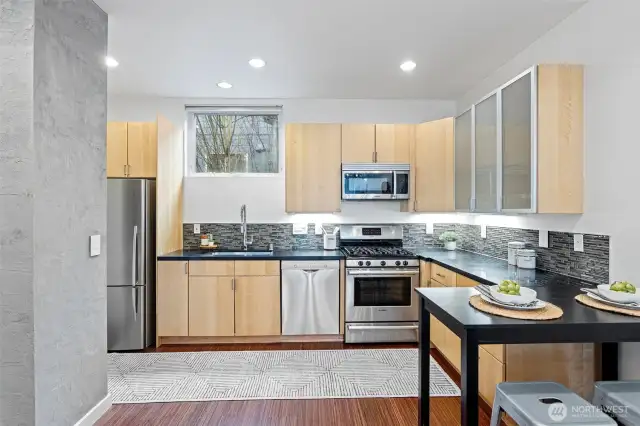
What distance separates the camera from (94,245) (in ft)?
7.88

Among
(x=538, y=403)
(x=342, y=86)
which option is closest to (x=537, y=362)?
(x=538, y=403)

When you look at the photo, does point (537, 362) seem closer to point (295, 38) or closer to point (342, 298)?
point (342, 298)

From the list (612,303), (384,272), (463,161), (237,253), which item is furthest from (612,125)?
(237,253)

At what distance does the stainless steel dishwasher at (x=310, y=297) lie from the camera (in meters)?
3.88

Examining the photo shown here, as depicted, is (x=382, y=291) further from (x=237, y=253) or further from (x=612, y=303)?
(x=612, y=303)

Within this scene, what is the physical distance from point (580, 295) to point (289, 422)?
1869 mm

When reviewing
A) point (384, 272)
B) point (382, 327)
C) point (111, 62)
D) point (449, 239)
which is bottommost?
point (382, 327)

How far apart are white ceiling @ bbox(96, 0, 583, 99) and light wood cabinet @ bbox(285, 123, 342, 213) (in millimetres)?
469

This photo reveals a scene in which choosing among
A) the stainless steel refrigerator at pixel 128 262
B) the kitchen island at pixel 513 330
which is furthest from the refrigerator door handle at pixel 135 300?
the kitchen island at pixel 513 330

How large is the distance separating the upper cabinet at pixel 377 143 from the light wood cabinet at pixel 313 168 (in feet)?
0.36

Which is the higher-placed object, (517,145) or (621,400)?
(517,145)

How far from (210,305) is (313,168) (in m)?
1.77

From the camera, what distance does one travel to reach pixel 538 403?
1.53 metres

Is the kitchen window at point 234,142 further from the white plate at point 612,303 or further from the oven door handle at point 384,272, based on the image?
the white plate at point 612,303
